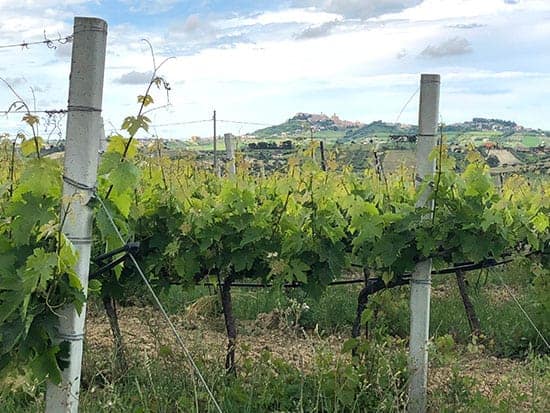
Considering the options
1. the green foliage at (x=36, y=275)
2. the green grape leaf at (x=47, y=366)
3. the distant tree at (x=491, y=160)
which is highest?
the distant tree at (x=491, y=160)

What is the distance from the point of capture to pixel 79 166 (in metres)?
2.90

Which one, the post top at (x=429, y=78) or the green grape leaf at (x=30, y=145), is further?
the post top at (x=429, y=78)

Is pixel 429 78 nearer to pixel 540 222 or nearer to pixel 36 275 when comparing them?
pixel 540 222

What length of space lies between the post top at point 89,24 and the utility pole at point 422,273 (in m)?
2.15

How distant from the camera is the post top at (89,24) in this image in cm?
282

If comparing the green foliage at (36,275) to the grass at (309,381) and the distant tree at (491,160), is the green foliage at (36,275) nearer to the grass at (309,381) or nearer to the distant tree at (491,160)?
A: the grass at (309,381)

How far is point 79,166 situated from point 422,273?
2.33 meters

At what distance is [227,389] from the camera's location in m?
4.16

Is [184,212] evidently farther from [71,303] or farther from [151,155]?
[71,303]

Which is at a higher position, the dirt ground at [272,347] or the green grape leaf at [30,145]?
the green grape leaf at [30,145]

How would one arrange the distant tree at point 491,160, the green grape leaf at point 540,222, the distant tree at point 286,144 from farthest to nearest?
the distant tree at point 286,144 < the distant tree at point 491,160 < the green grape leaf at point 540,222

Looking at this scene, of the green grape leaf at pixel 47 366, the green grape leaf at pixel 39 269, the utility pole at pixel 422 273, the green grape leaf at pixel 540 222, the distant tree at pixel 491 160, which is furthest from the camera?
the distant tree at pixel 491 160

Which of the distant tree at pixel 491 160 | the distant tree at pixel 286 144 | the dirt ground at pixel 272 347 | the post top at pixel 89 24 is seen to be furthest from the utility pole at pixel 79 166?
the distant tree at pixel 491 160

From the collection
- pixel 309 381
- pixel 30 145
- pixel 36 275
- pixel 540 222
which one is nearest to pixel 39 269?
pixel 36 275
